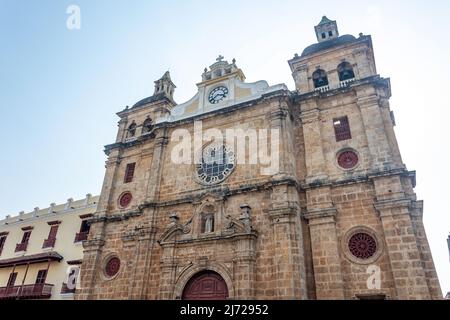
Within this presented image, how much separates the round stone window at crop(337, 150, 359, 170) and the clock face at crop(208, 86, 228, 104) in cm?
741

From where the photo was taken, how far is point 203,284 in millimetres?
13164


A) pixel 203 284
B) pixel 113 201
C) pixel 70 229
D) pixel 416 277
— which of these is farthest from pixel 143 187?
pixel 416 277

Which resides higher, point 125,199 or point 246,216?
point 125,199

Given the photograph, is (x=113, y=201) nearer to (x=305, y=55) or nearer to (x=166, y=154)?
(x=166, y=154)

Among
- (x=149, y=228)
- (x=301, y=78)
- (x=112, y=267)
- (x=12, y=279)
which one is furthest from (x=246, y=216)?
(x=12, y=279)

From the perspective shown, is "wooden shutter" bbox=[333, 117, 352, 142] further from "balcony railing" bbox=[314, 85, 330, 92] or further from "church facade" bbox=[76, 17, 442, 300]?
"balcony railing" bbox=[314, 85, 330, 92]

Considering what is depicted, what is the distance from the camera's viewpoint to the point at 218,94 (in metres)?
18.5

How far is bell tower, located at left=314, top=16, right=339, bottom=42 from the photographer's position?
63.5 feet

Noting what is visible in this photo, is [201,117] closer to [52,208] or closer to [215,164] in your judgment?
[215,164]

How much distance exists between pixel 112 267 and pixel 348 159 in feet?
41.4

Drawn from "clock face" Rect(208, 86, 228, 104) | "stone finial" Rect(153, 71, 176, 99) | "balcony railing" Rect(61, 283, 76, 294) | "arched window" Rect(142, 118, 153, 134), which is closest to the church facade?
"clock face" Rect(208, 86, 228, 104)

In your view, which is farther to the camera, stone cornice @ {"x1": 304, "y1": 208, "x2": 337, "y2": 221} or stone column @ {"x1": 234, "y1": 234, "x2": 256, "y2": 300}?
stone cornice @ {"x1": 304, "y1": 208, "x2": 337, "y2": 221}
